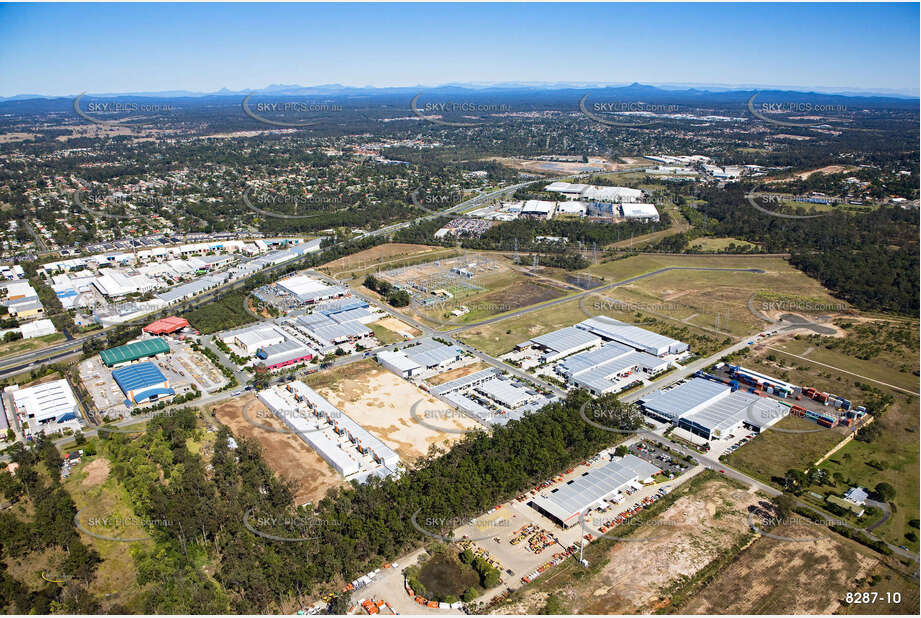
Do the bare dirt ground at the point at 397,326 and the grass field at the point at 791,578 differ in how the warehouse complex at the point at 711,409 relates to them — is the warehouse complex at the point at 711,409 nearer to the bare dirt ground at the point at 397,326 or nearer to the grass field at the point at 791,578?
the grass field at the point at 791,578

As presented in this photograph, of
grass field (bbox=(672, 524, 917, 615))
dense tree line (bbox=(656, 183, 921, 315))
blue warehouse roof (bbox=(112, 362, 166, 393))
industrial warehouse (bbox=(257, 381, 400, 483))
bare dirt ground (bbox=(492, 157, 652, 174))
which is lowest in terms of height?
grass field (bbox=(672, 524, 917, 615))

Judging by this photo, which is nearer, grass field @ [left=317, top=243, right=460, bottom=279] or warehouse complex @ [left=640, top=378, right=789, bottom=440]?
warehouse complex @ [left=640, top=378, right=789, bottom=440]

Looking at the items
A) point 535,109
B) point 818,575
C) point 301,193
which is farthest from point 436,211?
point 535,109

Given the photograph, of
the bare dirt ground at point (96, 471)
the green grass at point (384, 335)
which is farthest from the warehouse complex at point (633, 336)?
the bare dirt ground at point (96, 471)

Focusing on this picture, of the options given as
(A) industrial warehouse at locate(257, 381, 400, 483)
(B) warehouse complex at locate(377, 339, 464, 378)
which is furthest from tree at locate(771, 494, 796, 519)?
(B) warehouse complex at locate(377, 339, 464, 378)

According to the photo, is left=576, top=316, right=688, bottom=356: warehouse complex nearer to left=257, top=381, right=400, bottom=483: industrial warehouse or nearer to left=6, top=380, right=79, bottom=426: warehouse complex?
left=257, top=381, right=400, bottom=483: industrial warehouse

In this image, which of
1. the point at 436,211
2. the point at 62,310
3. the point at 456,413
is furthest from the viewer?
the point at 436,211

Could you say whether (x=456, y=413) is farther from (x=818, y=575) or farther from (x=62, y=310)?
(x=62, y=310)
